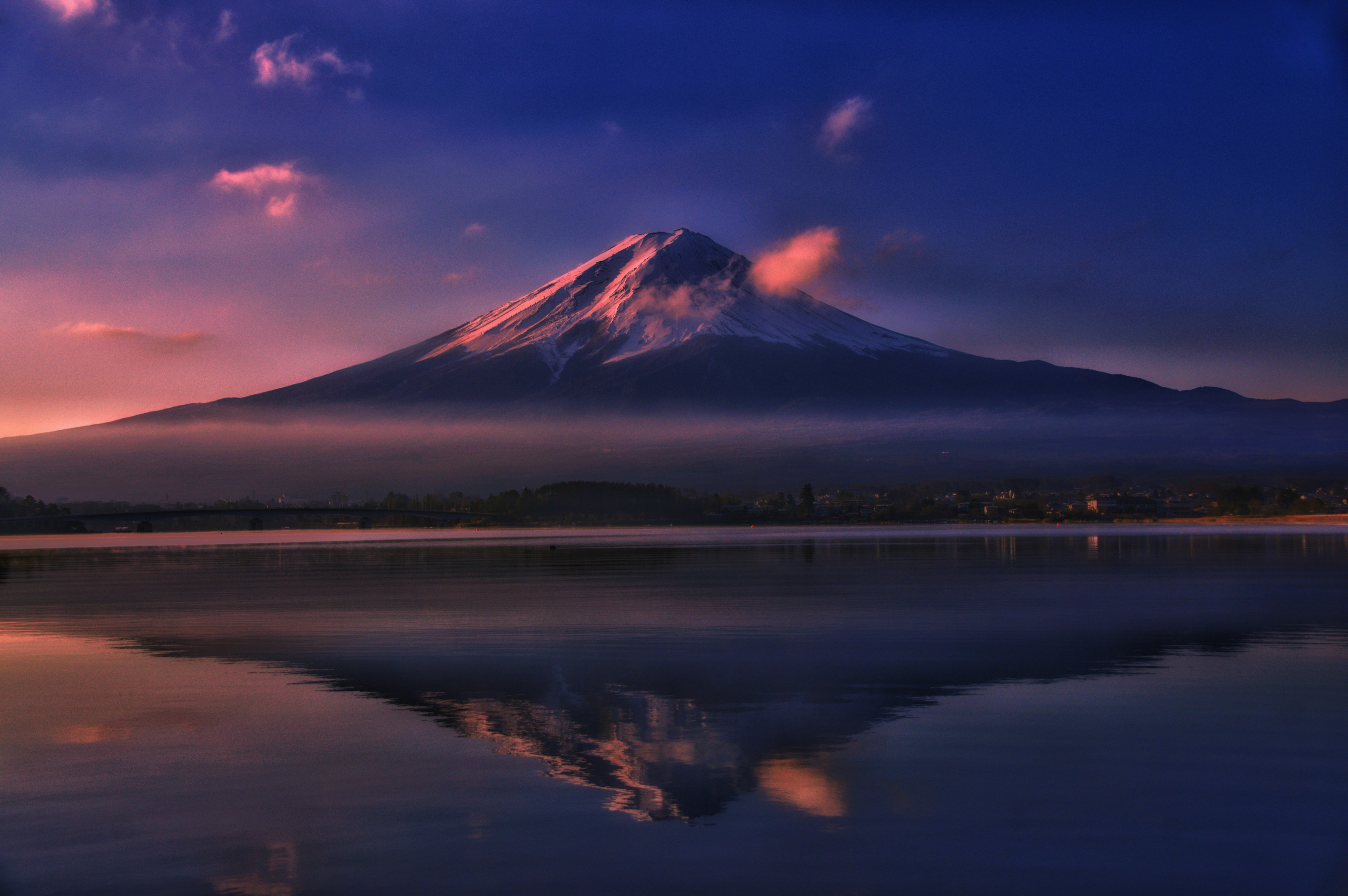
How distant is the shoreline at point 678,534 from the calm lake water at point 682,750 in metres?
68.5

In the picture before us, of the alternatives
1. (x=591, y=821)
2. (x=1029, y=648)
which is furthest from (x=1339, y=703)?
(x=591, y=821)

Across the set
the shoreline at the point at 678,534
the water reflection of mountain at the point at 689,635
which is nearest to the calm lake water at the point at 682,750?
the water reflection of mountain at the point at 689,635

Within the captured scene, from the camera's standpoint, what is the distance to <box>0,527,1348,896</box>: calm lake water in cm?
1027

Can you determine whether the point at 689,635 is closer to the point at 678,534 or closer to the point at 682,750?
the point at 682,750

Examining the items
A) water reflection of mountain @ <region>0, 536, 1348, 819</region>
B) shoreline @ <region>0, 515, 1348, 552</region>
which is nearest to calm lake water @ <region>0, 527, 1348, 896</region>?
water reflection of mountain @ <region>0, 536, 1348, 819</region>

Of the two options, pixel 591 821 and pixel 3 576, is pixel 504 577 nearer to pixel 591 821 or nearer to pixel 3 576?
pixel 3 576

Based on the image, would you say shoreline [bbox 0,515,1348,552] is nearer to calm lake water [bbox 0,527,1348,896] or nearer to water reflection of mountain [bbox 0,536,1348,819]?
water reflection of mountain [bbox 0,536,1348,819]

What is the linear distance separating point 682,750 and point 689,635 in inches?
476

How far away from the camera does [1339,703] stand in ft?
56.7

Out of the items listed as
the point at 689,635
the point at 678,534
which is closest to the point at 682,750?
the point at 689,635

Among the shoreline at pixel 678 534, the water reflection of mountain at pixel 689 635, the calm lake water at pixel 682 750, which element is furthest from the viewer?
the shoreline at pixel 678 534

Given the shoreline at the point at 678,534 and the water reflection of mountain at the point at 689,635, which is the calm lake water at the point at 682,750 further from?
the shoreline at the point at 678,534

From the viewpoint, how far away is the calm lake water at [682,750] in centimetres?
1027

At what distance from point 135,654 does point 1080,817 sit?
20485 mm
